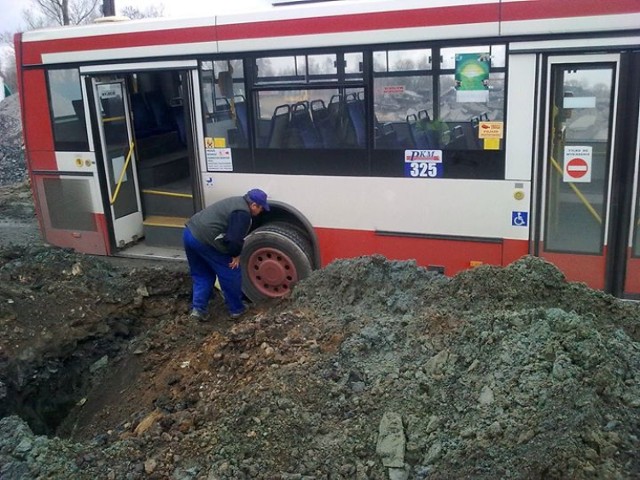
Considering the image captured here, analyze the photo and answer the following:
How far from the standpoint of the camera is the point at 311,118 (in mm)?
6719

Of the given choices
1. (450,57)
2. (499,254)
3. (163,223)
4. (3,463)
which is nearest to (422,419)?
(3,463)

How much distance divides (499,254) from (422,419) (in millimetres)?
2872

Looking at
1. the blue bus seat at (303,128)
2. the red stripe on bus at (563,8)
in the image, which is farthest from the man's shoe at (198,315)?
the red stripe on bus at (563,8)

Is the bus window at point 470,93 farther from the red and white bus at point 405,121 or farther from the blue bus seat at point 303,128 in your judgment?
the blue bus seat at point 303,128

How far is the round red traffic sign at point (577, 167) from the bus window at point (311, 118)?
1.86 m

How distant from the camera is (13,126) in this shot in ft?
76.6

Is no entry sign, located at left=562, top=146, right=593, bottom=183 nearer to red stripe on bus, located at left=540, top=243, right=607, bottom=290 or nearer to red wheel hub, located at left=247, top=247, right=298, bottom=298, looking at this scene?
red stripe on bus, located at left=540, top=243, right=607, bottom=290

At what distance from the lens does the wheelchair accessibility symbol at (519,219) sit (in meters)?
6.12

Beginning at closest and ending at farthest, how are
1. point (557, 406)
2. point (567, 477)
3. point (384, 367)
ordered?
point (567, 477) < point (557, 406) < point (384, 367)

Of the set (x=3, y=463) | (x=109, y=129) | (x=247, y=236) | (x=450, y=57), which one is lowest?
(x=3, y=463)

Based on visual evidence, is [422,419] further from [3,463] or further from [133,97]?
[133,97]

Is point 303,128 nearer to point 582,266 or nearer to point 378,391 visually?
point 582,266

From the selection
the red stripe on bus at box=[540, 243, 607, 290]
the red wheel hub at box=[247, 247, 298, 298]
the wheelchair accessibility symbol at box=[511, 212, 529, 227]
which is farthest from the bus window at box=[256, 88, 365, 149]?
the red stripe on bus at box=[540, 243, 607, 290]

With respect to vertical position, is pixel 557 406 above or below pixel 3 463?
above
